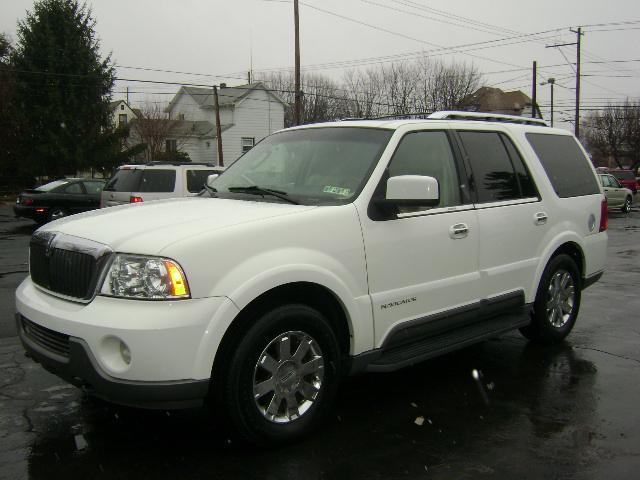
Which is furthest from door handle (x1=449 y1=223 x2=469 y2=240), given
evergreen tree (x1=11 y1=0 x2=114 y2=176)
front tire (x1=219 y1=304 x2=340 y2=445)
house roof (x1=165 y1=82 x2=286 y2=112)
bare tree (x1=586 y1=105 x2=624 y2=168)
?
bare tree (x1=586 y1=105 x2=624 y2=168)

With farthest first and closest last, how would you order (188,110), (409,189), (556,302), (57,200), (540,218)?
(188,110)
(57,200)
(556,302)
(540,218)
(409,189)

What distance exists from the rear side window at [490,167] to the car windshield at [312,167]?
90cm

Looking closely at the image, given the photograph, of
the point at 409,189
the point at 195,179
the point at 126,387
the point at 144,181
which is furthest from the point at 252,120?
the point at 126,387

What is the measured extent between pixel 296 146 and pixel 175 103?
52.2 metres

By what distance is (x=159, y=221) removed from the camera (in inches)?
137

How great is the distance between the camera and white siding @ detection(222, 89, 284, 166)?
152ft

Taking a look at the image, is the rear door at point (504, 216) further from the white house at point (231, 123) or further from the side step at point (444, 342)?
the white house at point (231, 123)

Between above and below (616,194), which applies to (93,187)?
above

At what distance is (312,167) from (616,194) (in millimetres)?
24709

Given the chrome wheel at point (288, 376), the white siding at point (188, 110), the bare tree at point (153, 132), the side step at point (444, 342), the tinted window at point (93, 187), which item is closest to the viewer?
the chrome wheel at point (288, 376)

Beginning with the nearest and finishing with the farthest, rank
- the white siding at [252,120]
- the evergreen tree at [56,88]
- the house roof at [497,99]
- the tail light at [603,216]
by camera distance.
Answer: the tail light at [603,216]
the evergreen tree at [56,88]
the white siding at [252,120]
the house roof at [497,99]

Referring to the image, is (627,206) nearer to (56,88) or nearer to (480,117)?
(480,117)

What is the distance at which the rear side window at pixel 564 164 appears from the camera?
5434 millimetres

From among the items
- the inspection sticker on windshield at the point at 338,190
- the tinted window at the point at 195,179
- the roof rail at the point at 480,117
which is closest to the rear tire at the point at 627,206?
the tinted window at the point at 195,179
